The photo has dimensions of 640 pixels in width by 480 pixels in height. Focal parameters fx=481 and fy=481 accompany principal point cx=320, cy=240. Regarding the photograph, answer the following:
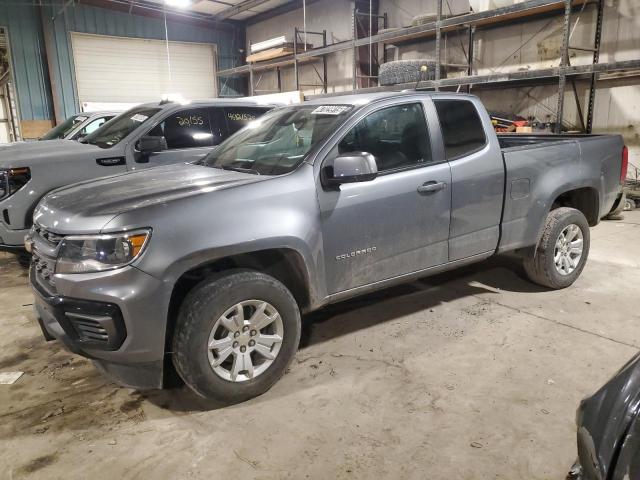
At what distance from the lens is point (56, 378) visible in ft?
9.64

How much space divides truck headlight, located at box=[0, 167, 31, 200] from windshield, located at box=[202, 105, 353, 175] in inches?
86.8

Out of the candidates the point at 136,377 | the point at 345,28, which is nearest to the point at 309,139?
the point at 136,377

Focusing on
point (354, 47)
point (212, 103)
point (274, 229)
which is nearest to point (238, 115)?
point (212, 103)

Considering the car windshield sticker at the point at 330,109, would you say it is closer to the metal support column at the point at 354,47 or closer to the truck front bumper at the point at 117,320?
the truck front bumper at the point at 117,320

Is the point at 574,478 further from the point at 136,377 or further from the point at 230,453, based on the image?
the point at 136,377

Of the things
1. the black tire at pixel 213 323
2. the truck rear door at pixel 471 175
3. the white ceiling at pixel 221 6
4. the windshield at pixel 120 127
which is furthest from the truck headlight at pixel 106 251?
the white ceiling at pixel 221 6

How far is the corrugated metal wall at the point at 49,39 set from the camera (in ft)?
41.1

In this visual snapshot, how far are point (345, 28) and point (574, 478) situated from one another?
12844 millimetres

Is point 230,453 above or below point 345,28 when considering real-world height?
below

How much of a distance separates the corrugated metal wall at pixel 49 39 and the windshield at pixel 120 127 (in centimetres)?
893

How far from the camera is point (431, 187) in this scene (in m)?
3.16

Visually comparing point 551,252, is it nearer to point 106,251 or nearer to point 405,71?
point 106,251

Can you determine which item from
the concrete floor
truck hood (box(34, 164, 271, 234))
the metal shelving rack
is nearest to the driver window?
truck hood (box(34, 164, 271, 234))

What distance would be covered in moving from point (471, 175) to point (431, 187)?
0.41 m
